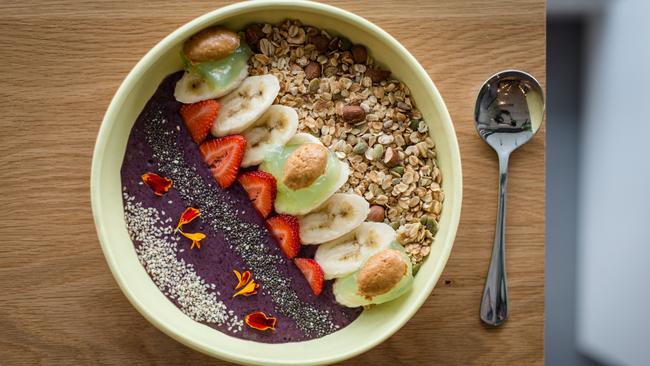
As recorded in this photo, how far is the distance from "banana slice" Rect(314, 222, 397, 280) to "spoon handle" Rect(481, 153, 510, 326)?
8.0 inches

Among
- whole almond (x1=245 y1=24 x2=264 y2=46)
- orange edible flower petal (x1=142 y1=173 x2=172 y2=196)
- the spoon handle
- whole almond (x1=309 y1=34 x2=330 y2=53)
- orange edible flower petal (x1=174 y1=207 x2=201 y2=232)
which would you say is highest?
whole almond (x1=245 y1=24 x2=264 y2=46)

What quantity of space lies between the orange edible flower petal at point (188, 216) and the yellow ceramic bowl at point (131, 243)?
4.0 inches

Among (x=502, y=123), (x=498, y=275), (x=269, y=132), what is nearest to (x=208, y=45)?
(x=269, y=132)

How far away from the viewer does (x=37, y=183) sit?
1.23 meters

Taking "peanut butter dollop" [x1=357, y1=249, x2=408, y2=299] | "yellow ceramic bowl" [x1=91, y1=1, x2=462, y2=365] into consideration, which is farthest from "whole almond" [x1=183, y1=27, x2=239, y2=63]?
"peanut butter dollop" [x1=357, y1=249, x2=408, y2=299]

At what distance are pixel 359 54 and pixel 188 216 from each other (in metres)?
0.45

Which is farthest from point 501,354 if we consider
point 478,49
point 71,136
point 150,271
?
point 71,136

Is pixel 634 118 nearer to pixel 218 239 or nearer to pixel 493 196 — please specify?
pixel 493 196

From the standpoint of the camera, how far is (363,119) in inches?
47.9

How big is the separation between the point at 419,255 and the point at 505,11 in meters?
0.50

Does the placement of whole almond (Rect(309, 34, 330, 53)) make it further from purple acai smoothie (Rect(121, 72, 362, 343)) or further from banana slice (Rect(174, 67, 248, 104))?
purple acai smoothie (Rect(121, 72, 362, 343))

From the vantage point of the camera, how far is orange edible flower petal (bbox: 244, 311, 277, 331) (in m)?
1.22

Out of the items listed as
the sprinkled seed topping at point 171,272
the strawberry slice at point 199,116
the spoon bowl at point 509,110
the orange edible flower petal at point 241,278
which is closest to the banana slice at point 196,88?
the strawberry slice at point 199,116

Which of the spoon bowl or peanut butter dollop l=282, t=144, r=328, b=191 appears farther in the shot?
the spoon bowl
